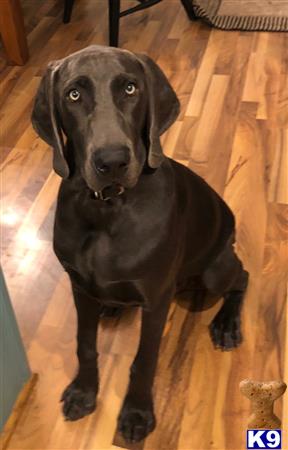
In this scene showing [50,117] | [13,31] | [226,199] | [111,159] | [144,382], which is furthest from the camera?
[13,31]

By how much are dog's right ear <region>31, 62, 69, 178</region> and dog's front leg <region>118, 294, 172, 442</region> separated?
1.28ft

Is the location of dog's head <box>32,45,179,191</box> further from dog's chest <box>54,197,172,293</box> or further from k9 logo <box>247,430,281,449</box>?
k9 logo <box>247,430,281,449</box>

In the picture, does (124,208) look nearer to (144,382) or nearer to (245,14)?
(144,382)

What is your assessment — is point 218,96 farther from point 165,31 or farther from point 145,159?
point 145,159

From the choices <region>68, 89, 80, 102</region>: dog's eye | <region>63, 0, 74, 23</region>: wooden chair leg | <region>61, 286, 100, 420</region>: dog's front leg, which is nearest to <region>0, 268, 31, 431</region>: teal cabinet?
<region>61, 286, 100, 420</region>: dog's front leg

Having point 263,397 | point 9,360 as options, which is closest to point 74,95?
point 263,397

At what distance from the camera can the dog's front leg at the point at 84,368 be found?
4.65 feet

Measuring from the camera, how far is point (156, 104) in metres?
1.14

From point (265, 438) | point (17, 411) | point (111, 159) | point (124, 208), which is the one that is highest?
point (111, 159)

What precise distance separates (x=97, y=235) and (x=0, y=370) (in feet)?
1.44

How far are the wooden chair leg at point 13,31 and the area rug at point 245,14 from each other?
974mm

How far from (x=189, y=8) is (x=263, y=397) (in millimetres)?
2742

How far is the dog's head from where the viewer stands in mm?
1024

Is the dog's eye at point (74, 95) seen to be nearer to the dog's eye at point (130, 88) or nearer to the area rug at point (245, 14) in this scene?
the dog's eye at point (130, 88)
